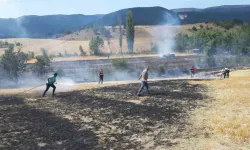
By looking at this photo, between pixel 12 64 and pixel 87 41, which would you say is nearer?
pixel 12 64

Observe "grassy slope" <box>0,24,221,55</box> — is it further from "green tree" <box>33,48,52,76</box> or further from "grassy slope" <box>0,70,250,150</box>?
"grassy slope" <box>0,70,250,150</box>

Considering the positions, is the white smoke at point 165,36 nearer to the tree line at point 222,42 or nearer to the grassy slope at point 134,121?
the tree line at point 222,42

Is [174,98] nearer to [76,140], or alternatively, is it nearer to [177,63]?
[76,140]

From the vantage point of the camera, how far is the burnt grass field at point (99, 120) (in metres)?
15.3

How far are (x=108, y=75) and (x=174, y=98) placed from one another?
104 feet

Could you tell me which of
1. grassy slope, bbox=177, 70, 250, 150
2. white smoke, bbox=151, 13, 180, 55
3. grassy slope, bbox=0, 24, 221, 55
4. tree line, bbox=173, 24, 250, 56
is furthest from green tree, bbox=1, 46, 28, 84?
white smoke, bbox=151, 13, 180, 55

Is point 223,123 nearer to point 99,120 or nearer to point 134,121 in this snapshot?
point 134,121

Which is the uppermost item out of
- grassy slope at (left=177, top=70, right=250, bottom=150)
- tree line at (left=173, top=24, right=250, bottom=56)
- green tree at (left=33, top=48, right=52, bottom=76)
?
tree line at (left=173, top=24, right=250, bottom=56)

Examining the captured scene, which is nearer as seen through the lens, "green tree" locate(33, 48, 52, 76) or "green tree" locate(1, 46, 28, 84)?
"green tree" locate(1, 46, 28, 84)

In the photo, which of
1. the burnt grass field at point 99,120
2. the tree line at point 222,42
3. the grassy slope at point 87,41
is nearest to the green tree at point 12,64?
the burnt grass field at point 99,120

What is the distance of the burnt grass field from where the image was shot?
15328 millimetres

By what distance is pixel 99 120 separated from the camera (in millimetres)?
19688

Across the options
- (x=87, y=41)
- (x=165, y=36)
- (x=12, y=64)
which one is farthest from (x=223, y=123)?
(x=165, y=36)

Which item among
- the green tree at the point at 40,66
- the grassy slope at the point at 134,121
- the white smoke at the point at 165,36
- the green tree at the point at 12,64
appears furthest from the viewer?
the white smoke at the point at 165,36
